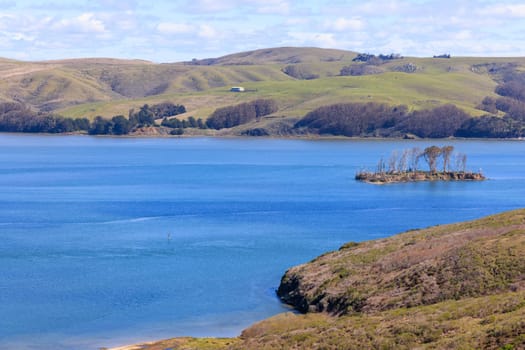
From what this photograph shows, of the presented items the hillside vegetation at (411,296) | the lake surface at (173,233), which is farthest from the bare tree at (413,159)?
the hillside vegetation at (411,296)

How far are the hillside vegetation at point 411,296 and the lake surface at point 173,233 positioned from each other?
3.50 metres

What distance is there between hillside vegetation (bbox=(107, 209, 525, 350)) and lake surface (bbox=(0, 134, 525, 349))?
11.5 ft

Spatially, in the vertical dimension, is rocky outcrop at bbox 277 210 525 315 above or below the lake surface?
above

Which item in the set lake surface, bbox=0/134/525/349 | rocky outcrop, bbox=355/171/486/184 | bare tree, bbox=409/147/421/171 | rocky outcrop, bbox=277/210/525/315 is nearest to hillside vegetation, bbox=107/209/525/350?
rocky outcrop, bbox=277/210/525/315

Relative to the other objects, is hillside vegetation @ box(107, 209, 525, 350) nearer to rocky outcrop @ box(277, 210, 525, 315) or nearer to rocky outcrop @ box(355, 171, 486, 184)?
rocky outcrop @ box(277, 210, 525, 315)

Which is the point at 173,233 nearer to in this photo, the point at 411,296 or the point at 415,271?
the point at 415,271

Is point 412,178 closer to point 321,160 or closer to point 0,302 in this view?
point 321,160

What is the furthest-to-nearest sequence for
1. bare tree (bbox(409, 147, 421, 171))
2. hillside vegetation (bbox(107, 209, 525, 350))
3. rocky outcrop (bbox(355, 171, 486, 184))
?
bare tree (bbox(409, 147, 421, 171))
rocky outcrop (bbox(355, 171, 486, 184))
hillside vegetation (bbox(107, 209, 525, 350))

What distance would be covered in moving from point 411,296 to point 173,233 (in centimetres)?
4037

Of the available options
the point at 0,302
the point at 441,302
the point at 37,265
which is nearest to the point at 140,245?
the point at 37,265

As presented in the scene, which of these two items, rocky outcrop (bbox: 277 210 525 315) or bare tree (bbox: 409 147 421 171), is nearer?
rocky outcrop (bbox: 277 210 525 315)

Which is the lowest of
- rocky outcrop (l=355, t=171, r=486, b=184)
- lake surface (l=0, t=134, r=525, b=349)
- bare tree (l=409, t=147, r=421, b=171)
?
lake surface (l=0, t=134, r=525, b=349)

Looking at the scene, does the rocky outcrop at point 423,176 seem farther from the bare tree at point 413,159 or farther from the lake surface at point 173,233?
the lake surface at point 173,233

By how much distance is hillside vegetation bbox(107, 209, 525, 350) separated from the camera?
112 feet
